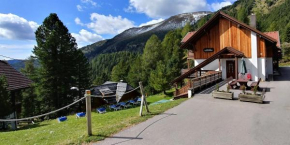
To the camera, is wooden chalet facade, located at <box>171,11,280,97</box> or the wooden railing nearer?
the wooden railing

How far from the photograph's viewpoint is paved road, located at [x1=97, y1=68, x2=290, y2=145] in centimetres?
610

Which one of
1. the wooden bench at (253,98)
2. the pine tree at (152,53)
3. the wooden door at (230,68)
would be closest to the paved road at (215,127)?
the wooden bench at (253,98)

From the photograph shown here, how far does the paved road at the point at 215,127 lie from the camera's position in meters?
6.10

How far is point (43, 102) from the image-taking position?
26047mm

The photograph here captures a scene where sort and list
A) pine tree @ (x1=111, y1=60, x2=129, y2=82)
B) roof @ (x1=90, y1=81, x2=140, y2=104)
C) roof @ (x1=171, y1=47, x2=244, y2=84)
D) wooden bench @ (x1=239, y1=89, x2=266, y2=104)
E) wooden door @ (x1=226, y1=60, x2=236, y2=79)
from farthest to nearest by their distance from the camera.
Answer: pine tree @ (x1=111, y1=60, x2=129, y2=82) < roof @ (x1=90, y1=81, x2=140, y2=104) < wooden door @ (x1=226, y1=60, x2=236, y2=79) < roof @ (x1=171, y1=47, x2=244, y2=84) < wooden bench @ (x1=239, y1=89, x2=266, y2=104)

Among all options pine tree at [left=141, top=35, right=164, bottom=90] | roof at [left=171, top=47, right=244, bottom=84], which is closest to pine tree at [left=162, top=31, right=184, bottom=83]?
pine tree at [left=141, top=35, right=164, bottom=90]

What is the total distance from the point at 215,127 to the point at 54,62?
958 inches

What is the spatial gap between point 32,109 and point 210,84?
31105 mm

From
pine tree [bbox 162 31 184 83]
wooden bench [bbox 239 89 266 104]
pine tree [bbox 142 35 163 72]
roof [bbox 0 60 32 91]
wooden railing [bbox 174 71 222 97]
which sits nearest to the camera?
wooden bench [bbox 239 89 266 104]

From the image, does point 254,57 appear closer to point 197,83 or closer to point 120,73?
point 197,83

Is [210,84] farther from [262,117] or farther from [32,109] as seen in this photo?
[32,109]

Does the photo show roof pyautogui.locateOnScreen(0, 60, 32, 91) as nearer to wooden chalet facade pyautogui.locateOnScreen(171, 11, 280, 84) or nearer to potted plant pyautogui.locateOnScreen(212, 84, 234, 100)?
wooden chalet facade pyautogui.locateOnScreen(171, 11, 280, 84)

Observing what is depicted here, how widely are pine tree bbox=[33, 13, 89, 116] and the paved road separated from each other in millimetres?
20745

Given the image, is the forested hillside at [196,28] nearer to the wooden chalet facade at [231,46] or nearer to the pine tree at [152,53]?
the pine tree at [152,53]
